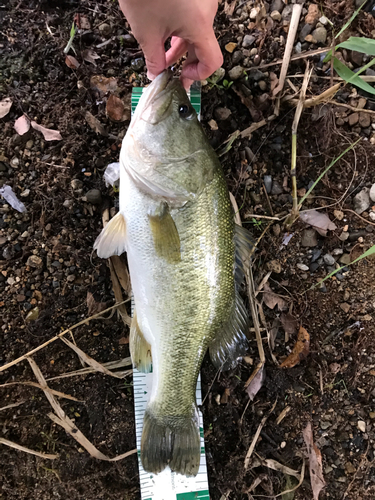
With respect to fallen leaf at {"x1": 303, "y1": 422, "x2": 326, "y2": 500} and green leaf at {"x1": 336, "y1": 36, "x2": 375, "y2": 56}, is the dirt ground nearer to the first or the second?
fallen leaf at {"x1": 303, "y1": 422, "x2": 326, "y2": 500}

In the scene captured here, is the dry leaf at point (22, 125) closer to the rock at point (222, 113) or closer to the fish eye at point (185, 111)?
the fish eye at point (185, 111)

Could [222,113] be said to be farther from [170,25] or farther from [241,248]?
[241,248]

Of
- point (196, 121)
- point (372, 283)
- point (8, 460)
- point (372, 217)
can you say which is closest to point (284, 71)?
point (196, 121)

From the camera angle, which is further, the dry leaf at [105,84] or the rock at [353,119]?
the rock at [353,119]

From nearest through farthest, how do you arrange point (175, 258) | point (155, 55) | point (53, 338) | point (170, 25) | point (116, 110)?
1. point (170, 25)
2. point (155, 55)
3. point (175, 258)
4. point (53, 338)
5. point (116, 110)

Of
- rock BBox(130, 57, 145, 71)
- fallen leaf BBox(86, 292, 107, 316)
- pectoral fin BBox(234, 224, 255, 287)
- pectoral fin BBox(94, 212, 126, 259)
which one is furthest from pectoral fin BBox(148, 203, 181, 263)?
rock BBox(130, 57, 145, 71)

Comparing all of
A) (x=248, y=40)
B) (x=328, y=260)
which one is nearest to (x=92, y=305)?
(x=328, y=260)

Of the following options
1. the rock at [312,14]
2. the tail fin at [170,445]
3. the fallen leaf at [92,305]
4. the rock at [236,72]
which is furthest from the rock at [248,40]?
the tail fin at [170,445]
